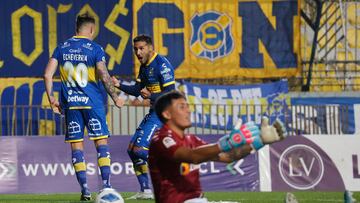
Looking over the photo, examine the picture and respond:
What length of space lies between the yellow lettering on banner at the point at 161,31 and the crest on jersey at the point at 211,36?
1.58 feet

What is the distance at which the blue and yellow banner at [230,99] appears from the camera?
23938 millimetres

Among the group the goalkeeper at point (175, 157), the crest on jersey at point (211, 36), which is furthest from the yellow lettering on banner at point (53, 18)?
the goalkeeper at point (175, 157)

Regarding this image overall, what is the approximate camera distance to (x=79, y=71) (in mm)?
13766

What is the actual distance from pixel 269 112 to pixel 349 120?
225 centimetres

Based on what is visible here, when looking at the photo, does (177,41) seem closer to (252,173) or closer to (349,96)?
(349,96)

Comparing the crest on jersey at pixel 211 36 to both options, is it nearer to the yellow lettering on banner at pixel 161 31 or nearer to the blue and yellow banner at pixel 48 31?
the yellow lettering on banner at pixel 161 31

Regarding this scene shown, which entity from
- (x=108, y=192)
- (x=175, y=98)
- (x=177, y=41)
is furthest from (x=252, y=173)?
(x=175, y=98)

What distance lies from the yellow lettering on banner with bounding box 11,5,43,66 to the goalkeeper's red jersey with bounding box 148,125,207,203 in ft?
54.7

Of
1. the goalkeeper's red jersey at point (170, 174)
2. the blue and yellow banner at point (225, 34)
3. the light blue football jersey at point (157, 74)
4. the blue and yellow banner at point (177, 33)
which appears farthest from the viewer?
→ the blue and yellow banner at point (225, 34)

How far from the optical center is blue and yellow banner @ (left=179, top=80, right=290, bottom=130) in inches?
942

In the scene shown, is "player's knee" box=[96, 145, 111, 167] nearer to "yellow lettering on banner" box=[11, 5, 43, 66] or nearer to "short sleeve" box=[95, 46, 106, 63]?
"short sleeve" box=[95, 46, 106, 63]

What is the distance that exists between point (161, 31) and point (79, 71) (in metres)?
12.1

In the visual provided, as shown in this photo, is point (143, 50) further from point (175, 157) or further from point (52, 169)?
point (175, 157)

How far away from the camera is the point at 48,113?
78.1 feet
